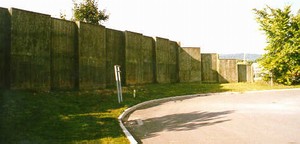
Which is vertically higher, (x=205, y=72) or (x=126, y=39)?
(x=126, y=39)

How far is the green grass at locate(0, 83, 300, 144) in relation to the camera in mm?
7734

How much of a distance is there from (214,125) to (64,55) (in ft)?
29.6

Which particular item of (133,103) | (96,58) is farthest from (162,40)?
(133,103)

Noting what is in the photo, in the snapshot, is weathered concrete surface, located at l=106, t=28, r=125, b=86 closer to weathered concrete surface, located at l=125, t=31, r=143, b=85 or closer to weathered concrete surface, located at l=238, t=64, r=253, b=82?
weathered concrete surface, located at l=125, t=31, r=143, b=85

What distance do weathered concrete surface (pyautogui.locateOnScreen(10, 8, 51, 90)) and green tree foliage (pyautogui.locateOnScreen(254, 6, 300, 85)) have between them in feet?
67.1

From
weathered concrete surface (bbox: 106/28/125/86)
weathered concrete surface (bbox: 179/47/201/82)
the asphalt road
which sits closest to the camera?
the asphalt road

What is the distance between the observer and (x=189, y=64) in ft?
86.7

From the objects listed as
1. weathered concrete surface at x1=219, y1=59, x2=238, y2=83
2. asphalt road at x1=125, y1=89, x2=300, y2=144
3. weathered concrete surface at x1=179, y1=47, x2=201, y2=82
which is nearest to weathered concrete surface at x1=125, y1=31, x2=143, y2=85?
weathered concrete surface at x1=179, y1=47, x2=201, y2=82

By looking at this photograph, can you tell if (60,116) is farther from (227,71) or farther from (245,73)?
(245,73)

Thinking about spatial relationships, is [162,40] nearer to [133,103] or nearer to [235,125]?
[133,103]

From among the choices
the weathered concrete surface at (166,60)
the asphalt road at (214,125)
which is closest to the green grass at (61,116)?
the asphalt road at (214,125)

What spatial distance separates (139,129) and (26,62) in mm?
6697

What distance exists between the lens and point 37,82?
532 inches

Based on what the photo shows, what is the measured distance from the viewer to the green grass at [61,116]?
7734 millimetres
